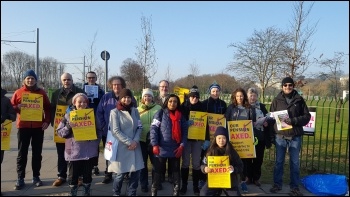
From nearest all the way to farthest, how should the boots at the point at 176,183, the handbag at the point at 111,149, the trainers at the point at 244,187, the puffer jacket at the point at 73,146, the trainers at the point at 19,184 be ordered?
the handbag at the point at 111,149, the puffer jacket at the point at 73,146, the boots at the point at 176,183, the trainers at the point at 19,184, the trainers at the point at 244,187

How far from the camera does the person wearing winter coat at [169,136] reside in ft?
16.7

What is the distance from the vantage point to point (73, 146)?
5086mm

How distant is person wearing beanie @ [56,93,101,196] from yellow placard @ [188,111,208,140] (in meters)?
1.72

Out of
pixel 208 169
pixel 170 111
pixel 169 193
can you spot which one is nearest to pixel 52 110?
pixel 170 111

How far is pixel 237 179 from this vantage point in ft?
16.7

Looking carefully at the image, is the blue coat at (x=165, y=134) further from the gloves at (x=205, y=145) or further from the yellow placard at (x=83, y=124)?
the yellow placard at (x=83, y=124)

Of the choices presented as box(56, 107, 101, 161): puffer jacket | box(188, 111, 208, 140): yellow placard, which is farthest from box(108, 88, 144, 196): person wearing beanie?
box(188, 111, 208, 140): yellow placard

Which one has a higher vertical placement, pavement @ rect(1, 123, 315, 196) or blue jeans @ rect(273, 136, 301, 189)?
blue jeans @ rect(273, 136, 301, 189)

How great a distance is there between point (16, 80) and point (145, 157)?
5784cm

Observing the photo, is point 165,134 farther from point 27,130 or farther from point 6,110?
point 6,110

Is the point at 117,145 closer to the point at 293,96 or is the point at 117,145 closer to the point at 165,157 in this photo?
the point at 165,157

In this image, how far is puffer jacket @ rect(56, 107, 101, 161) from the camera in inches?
197

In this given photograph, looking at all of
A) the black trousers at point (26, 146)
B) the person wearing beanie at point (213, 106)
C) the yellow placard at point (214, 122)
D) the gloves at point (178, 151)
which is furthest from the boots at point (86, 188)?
the yellow placard at point (214, 122)

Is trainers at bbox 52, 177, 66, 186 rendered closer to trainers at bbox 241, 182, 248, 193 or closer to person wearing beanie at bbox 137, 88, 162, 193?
person wearing beanie at bbox 137, 88, 162, 193
